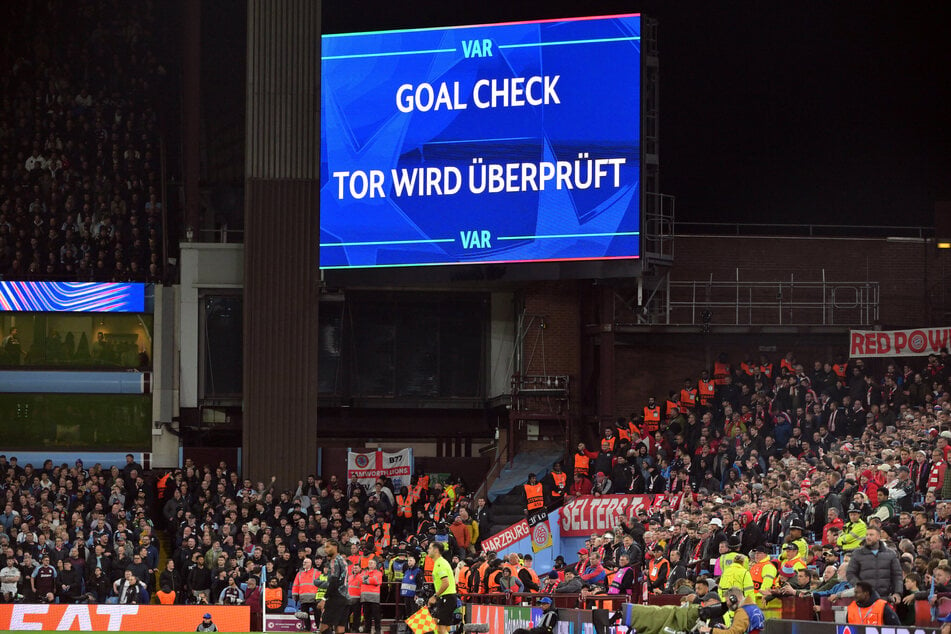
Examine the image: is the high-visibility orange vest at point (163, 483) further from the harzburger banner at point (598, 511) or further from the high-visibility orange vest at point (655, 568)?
the high-visibility orange vest at point (655, 568)

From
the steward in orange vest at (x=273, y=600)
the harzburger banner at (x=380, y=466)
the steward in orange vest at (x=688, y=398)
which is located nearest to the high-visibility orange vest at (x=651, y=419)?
the steward in orange vest at (x=688, y=398)

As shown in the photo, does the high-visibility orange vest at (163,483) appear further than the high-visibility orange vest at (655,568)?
Yes

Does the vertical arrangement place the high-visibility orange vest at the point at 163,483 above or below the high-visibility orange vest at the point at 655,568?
above

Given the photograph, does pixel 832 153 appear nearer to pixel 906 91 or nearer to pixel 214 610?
pixel 906 91

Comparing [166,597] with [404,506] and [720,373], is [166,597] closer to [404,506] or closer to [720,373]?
[404,506]

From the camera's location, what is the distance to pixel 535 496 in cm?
3553

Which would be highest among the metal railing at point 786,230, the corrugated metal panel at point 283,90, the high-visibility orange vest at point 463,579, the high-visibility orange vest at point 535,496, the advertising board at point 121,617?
the corrugated metal panel at point 283,90

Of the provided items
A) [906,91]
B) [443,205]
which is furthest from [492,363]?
[906,91]

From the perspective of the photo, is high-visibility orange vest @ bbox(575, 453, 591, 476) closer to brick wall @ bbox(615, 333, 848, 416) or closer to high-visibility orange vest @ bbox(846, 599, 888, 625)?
brick wall @ bbox(615, 333, 848, 416)

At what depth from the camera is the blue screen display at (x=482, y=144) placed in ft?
125

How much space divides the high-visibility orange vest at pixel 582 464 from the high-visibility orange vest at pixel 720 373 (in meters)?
3.68

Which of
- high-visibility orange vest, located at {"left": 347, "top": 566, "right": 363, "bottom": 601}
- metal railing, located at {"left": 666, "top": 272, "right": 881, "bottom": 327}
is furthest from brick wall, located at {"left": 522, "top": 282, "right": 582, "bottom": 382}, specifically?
high-visibility orange vest, located at {"left": 347, "top": 566, "right": 363, "bottom": 601}

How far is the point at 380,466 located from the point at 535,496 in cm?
677

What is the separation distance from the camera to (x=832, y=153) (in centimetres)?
4612
